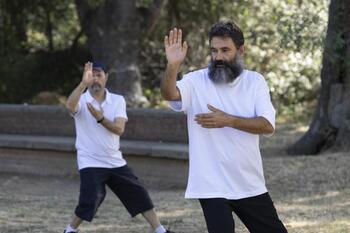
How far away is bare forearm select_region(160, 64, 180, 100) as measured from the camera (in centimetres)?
456

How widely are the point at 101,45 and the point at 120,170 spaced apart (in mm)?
9261

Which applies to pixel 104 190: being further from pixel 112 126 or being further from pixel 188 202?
pixel 188 202

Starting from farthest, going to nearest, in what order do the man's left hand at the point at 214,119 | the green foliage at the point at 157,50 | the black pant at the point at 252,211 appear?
the green foliage at the point at 157,50 < the black pant at the point at 252,211 < the man's left hand at the point at 214,119

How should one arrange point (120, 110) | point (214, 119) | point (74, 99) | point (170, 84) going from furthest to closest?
point (120, 110)
point (74, 99)
point (170, 84)
point (214, 119)

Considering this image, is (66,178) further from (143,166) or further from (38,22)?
(38,22)

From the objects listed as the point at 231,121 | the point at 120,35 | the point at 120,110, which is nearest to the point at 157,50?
the point at 120,35

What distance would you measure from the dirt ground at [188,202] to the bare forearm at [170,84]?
329 cm

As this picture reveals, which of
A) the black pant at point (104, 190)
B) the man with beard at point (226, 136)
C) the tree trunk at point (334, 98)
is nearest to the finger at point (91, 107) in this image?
the black pant at point (104, 190)

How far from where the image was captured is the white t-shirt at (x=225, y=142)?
4715mm

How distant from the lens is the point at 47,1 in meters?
19.4

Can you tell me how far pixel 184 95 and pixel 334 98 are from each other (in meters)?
7.66

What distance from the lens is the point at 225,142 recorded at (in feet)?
15.5

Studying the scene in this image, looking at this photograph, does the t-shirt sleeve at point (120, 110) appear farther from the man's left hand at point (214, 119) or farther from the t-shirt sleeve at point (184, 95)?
the man's left hand at point (214, 119)

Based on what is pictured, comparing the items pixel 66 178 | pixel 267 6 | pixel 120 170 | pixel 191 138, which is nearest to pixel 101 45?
pixel 267 6
